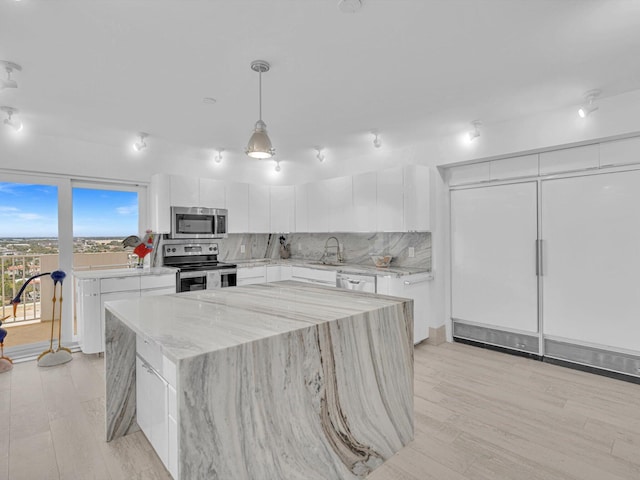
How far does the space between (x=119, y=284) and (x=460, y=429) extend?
11.9 feet

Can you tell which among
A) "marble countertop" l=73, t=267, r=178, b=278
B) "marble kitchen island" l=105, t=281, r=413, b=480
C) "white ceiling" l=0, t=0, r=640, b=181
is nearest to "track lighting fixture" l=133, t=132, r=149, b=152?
"white ceiling" l=0, t=0, r=640, b=181

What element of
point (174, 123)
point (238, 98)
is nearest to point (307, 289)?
point (238, 98)

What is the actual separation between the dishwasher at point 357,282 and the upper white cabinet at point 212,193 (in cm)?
208

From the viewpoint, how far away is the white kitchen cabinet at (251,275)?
4887 mm

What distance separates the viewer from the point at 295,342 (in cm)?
159

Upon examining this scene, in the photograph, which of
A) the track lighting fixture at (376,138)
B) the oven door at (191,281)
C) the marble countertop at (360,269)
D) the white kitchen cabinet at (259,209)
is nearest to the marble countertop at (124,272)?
the oven door at (191,281)

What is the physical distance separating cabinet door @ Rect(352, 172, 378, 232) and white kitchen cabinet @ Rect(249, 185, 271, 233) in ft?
5.31

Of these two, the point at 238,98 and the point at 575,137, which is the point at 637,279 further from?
the point at 238,98

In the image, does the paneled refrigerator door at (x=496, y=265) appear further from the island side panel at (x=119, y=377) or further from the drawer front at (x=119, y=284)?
the drawer front at (x=119, y=284)

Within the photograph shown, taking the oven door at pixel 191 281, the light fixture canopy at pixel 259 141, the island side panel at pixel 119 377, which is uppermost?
the light fixture canopy at pixel 259 141

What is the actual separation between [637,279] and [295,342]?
327 centimetres

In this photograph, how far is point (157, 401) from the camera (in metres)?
1.90

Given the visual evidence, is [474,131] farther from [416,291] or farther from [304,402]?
[304,402]

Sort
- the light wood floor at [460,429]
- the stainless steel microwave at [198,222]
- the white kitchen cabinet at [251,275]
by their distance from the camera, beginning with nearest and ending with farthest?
the light wood floor at [460,429] → the stainless steel microwave at [198,222] → the white kitchen cabinet at [251,275]
